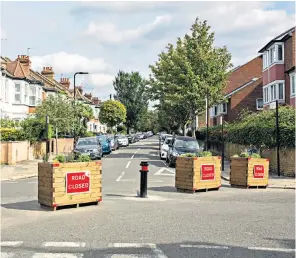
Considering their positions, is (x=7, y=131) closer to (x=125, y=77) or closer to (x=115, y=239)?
(x=115, y=239)

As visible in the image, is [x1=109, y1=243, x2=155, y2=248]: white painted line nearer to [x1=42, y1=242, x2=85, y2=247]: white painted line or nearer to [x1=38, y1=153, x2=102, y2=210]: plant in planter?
[x1=42, y1=242, x2=85, y2=247]: white painted line

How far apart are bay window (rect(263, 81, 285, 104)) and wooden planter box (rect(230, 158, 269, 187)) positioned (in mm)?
18982

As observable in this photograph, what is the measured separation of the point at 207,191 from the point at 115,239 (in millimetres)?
7671

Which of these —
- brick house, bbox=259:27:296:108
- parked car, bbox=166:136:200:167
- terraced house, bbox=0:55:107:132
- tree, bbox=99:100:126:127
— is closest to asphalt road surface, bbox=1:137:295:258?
parked car, bbox=166:136:200:167

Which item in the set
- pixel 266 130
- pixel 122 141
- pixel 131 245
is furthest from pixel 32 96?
pixel 131 245

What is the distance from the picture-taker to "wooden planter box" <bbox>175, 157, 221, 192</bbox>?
14.2 meters

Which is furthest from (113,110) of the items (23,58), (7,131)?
(7,131)

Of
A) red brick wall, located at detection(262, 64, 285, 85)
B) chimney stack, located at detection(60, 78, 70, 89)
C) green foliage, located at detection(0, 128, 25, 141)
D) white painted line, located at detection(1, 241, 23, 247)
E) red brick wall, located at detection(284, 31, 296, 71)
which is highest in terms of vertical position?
chimney stack, located at detection(60, 78, 70, 89)

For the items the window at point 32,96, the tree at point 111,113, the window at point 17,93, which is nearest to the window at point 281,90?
the window at point 17,93

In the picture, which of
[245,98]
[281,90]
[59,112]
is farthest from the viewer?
[245,98]

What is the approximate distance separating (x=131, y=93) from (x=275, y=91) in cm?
6279

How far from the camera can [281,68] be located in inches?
1331

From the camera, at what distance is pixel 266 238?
7883mm

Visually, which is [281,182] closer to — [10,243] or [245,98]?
[10,243]
